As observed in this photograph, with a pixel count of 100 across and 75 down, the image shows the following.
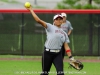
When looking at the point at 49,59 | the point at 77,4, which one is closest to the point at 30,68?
the point at 49,59

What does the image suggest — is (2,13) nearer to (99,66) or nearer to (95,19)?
(95,19)

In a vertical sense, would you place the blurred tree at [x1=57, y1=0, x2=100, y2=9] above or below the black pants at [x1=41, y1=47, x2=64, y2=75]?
above

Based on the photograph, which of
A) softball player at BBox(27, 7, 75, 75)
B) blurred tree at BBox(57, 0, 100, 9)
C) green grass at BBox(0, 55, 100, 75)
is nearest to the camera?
softball player at BBox(27, 7, 75, 75)

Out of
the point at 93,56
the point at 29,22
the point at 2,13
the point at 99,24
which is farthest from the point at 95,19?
the point at 2,13

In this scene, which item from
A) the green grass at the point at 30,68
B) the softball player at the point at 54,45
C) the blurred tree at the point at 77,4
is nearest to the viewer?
the softball player at the point at 54,45

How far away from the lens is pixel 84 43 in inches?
769

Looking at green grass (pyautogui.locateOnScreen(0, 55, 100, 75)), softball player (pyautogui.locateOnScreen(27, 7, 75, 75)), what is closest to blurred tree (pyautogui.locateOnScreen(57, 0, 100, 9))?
green grass (pyautogui.locateOnScreen(0, 55, 100, 75))

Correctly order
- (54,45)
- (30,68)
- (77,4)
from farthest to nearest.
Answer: (77,4) < (30,68) < (54,45)

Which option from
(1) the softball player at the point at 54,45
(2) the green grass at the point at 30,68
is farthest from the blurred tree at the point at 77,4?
(1) the softball player at the point at 54,45

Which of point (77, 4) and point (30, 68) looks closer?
point (30, 68)

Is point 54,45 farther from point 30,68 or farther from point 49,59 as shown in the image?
point 30,68

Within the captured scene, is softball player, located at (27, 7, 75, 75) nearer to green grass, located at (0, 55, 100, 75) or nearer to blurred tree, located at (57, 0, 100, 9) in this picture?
green grass, located at (0, 55, 100, 75)

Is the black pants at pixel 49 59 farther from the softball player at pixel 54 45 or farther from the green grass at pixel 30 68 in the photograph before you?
the green grass at pixel 30 68

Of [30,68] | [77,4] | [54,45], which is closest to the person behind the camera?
[54,45]
